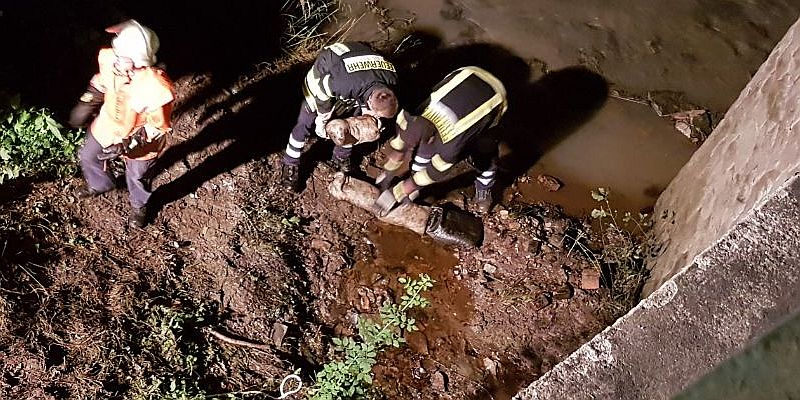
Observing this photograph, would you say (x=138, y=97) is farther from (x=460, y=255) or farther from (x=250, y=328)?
(x=460, y=255)

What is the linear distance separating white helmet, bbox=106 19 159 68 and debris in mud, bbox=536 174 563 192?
3413 millimetres

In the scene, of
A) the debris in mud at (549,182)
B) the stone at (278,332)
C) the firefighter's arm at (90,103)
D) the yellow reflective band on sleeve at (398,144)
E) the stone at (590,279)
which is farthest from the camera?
the debris in mud at (549,182)

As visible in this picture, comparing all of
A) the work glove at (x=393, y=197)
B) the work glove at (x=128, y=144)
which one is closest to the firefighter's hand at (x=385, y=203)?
the work glove at (x=393, y=197)

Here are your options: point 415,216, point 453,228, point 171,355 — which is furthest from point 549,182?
point 171,355

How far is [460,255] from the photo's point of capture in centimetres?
561

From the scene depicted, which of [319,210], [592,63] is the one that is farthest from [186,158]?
[592,63]

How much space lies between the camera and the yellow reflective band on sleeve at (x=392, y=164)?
17.7 feet

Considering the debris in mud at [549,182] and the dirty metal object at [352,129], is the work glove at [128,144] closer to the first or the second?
the dirty metal object at [352,129]

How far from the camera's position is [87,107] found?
4.32m

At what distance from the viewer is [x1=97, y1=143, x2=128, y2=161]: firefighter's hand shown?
4234 mm

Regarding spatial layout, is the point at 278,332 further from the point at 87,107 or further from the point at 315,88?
the point at 87,107

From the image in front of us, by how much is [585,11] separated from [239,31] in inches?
133

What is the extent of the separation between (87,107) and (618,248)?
3.93 meters

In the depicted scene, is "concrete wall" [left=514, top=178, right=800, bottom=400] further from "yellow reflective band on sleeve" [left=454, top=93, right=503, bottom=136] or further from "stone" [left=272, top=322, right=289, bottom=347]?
"stone" [left=272, top=322, right=289, bottom=347]
